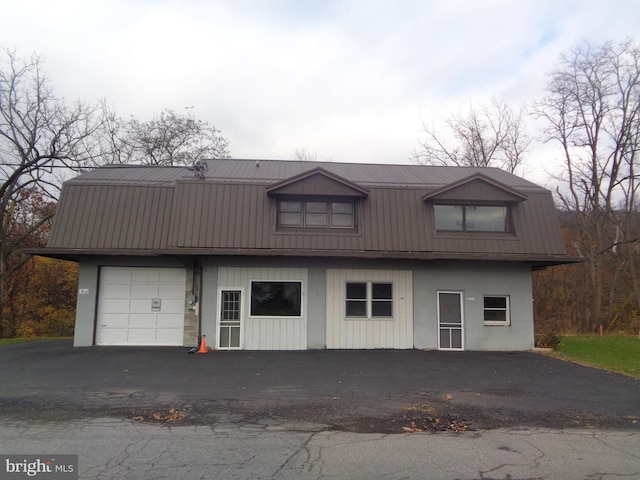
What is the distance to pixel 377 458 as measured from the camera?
490cm

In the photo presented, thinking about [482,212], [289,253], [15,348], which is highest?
[482,212]

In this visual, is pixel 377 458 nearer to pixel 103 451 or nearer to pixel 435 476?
pixel 435 476

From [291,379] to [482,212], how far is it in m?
9.55

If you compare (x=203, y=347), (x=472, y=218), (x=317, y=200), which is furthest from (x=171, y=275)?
(x=472, y=218)

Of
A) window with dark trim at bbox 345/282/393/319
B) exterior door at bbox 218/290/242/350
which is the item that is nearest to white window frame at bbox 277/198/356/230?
window with dark trim at bbox 345/282/393/319

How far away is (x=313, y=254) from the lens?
13.6 meters

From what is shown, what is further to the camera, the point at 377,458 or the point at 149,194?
the point at 149,194

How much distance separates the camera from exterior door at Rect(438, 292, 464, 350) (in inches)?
569

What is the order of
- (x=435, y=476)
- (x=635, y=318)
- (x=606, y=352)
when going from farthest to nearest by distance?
1. (x=635, y=318)
2. (x=606, y=352)
3. (x=435, y=476)

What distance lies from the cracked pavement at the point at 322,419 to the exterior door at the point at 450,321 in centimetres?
295

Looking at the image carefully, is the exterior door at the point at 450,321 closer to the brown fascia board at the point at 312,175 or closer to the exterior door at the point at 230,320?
the brown fascia board at the point at 312,175

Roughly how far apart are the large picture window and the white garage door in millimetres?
2586

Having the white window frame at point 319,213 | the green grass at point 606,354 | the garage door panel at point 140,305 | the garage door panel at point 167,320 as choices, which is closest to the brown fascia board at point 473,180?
the white window frame at point 319,213

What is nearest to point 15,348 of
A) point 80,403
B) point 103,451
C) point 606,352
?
point 80,403
